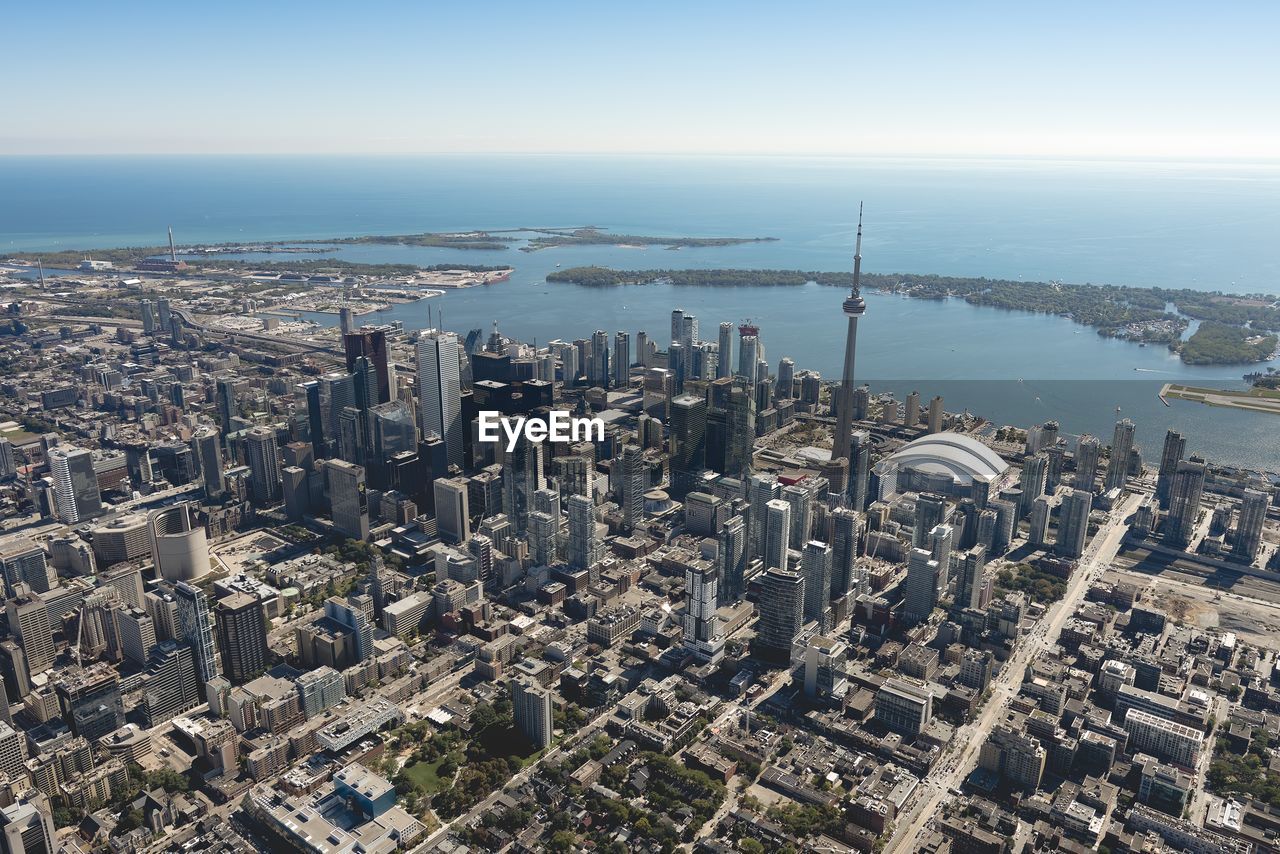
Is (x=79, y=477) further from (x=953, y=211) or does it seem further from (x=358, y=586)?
(x=953, y=211)

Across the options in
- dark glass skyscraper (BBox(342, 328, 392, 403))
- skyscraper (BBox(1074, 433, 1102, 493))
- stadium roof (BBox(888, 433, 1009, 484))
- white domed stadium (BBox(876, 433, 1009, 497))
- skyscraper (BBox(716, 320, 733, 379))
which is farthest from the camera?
skyscraper (BBox(716, 320, 733, 379))

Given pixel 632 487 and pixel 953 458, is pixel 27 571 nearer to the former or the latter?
pixel 632 487

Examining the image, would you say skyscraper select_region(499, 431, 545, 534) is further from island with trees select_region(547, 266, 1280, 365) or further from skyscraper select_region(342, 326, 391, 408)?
island with trees select_region(547, 266, 1280, 365)

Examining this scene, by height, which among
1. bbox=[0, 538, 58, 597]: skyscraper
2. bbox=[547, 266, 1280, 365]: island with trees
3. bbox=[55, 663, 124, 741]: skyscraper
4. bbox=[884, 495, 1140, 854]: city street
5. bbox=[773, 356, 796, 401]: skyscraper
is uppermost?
bbox=[547, 266, 1280, 365]: island with trees

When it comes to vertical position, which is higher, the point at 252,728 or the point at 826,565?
the point at 826,565

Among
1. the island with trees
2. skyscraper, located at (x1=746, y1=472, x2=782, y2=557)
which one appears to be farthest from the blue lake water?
skyscraper, located at (x1=746, y1=472, x2=782, y2=557)

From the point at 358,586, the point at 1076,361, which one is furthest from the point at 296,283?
the point at 1076,361
